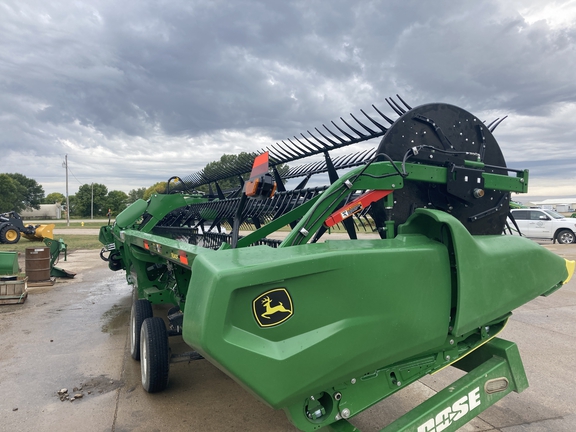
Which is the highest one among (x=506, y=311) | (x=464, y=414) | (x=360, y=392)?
(x=506, y=311)

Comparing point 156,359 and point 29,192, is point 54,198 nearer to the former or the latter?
point 29,192

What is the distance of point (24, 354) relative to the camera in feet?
15.5

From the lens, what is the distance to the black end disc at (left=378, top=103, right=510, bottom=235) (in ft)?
9.42

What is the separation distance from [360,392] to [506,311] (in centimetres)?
94

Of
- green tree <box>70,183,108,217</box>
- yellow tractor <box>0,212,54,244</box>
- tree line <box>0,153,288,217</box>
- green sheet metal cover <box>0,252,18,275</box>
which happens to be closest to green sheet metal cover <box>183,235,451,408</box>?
green sheet metal cover <box>0,252,18,275</box>

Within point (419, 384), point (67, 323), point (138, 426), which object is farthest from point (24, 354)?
point (419, 384)

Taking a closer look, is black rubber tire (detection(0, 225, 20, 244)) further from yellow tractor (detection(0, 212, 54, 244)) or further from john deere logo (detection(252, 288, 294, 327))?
john deere logo (detection(252, 288, 294, 327))

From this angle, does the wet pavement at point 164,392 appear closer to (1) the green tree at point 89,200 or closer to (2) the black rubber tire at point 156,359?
(2) the black rubber tire at point 156,359

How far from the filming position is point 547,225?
17172 millimetres

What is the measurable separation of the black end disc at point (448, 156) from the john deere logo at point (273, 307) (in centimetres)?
142

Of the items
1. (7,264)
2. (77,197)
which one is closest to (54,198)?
(77,197)

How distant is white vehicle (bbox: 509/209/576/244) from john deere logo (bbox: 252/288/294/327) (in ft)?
57.4

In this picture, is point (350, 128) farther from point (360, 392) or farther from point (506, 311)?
point (360, 392)

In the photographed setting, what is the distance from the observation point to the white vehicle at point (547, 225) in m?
16.8
